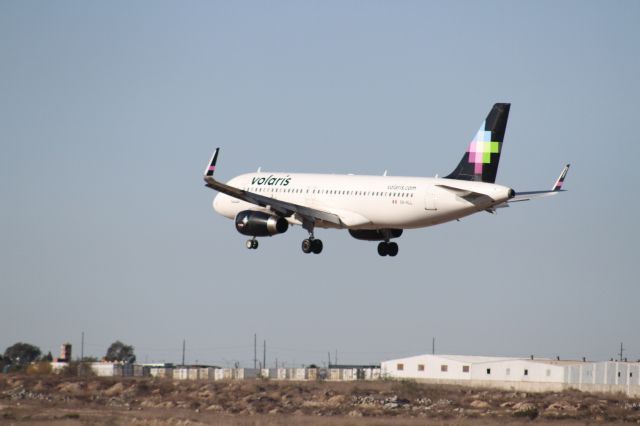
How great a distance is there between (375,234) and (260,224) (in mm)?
8628

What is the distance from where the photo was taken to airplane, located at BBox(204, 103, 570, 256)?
94625 millimetres

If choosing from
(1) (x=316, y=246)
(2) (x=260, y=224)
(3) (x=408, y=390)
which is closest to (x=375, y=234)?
(1) (x=316, y=246)

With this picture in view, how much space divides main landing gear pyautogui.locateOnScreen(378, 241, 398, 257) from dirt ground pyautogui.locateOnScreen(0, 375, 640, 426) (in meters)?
11.1

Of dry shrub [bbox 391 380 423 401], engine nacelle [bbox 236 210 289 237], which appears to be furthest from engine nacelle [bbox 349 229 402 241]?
dry shrub [bbox 391 380 423 401]

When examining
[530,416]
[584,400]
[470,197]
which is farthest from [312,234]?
[584,400]

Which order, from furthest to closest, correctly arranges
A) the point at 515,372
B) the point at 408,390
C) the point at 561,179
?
1. the point at 515,372
2. the point at 408,390
3. the point at 561,179

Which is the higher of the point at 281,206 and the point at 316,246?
the point at 281,206

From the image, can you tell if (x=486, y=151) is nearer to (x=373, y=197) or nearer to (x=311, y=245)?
(x=373, y=197)

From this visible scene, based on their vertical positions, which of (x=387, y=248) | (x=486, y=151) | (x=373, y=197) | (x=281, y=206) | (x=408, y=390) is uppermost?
(x=486, y=151)

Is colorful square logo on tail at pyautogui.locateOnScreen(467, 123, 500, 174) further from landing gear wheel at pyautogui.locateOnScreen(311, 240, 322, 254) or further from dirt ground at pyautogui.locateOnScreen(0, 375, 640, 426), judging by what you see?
Answer: dirt ground at pyautogui.locateOnScreen(0, 375, 640, 426)

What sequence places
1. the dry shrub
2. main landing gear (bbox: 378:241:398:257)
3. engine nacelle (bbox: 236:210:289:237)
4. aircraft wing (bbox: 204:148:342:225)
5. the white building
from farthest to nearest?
the white building → the dry shrub → main landing gear (bbox: 378:241:398:257) → engine nacelle (bbox: 236:210:289:237) → aircraft wing (bbox: 204:148:342:225)

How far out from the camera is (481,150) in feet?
323

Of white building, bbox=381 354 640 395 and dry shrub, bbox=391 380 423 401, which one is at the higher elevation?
white building, bbox=381 354 640 395

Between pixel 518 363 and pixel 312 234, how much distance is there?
5351 centimetres
